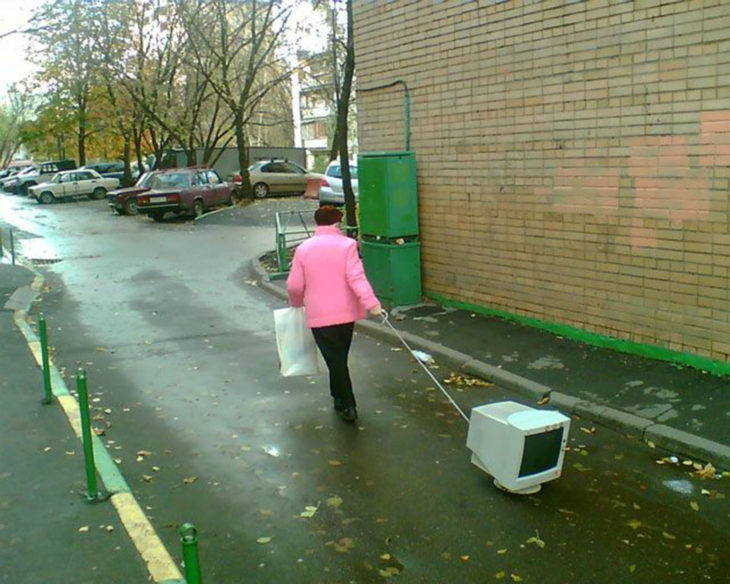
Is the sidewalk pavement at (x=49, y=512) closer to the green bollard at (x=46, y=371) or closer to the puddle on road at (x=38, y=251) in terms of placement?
the green bollard at (x=46, y=371)

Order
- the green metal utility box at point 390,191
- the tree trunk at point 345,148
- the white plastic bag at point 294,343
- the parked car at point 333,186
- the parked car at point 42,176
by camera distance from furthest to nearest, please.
Answer: the parked car at point 42,176
the parked car at point 333,186
the tree trunk at point 345,148
the green metal utility box at point 390,191
the white plastic bag at point 294,343

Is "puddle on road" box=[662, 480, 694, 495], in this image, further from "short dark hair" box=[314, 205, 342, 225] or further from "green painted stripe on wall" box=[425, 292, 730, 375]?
"short dark hair" box=[314, 205, 342, 225]

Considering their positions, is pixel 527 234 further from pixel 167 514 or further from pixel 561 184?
pixel 167 514

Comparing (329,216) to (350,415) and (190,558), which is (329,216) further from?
(190,558)

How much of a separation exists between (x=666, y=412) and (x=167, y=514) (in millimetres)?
3919

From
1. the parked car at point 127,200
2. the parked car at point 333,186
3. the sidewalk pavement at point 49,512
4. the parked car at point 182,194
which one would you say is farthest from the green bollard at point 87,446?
the parked car at point 127,200

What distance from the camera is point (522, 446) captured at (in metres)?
4.73

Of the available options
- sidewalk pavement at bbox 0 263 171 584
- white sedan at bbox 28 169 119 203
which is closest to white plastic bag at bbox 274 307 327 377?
sidewalk pavement at bbox 0 263 171 584

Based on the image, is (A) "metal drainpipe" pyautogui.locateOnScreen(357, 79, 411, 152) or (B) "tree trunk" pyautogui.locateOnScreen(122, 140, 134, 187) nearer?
(A) "metal drainpipe" pyautogui.locateOnScreen(357, 79, 411, 152)

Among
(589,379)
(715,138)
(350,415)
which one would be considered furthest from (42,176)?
(715,138)

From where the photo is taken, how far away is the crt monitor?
477cm

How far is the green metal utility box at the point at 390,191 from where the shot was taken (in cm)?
1011

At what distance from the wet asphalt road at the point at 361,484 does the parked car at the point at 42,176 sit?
47044 mm

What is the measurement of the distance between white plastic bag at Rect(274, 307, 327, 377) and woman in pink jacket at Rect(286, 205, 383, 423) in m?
0.14
